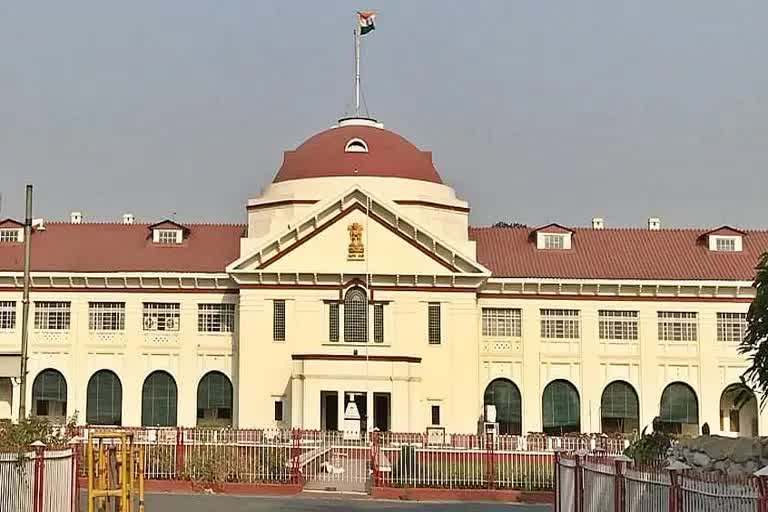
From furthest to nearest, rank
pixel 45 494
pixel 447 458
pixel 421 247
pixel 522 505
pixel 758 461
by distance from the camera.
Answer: pixel 421 247, pixel 447 458, pixel 522 505, pixel 45 494, pixel 758 461

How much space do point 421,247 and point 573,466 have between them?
32.0 meters

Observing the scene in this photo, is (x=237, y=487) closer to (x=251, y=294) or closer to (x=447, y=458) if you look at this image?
(x=447, y=458)

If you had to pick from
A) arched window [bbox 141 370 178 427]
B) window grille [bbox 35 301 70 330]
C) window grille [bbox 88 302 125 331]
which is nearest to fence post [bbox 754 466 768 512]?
arched window [bbox 141 370 178 427]

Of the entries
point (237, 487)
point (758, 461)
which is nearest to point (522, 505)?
point (237, 487)

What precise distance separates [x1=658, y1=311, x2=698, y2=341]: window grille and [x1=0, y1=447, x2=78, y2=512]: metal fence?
122 ft

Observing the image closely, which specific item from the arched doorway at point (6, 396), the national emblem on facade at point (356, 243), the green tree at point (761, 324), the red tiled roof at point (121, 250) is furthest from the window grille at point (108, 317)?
the green tree at point (761, 324)

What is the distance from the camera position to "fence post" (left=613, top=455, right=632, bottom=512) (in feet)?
53.3

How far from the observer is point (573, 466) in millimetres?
19391

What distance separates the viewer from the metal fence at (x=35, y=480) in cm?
1758

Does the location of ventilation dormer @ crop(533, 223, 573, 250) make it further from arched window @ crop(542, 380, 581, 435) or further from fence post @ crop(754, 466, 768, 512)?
fence post @ crop(754, 466, 768, 512)

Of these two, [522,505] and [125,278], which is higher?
[125,278]

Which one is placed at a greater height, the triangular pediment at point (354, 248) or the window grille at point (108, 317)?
the triangular pediment at point (354, 248)

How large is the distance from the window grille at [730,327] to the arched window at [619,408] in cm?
433

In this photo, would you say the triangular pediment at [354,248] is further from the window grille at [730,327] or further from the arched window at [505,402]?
the window grille at [730,327]
